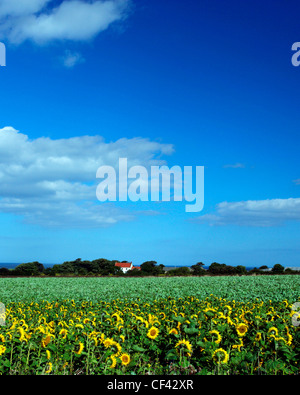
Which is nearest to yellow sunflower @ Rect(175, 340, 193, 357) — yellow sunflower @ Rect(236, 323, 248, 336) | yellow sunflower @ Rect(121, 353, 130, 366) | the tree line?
yellow sunflower @ Rect(121, 353, 130, 366)

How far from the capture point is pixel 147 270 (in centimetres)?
4894

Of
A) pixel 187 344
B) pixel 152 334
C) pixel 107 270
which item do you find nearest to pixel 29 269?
pixel 107 270

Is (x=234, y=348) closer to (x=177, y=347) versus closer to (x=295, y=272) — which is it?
(x=177, y=347)

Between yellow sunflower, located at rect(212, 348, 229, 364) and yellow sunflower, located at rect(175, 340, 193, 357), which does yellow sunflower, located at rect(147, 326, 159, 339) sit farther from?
yellow sunflower, located at rect(212, 348, 229, 364)

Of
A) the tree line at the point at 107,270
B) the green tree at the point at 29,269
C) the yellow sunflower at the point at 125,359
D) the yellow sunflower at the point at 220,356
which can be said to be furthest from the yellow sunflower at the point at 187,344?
the green tree at the point at 29,269

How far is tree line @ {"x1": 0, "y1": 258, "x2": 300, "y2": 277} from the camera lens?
155 ft

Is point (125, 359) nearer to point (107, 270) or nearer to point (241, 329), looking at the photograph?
point (241, 329)

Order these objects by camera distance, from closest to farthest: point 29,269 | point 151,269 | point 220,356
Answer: point 220,356
point 29,269
point 151,269

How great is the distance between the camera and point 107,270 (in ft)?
159

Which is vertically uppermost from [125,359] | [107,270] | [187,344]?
[187,344]

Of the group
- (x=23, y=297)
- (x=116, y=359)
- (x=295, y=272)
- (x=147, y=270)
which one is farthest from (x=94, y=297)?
(x=295, y=272)

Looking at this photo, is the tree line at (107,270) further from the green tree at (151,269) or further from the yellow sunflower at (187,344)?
the yellow sunflower at (187,344)
